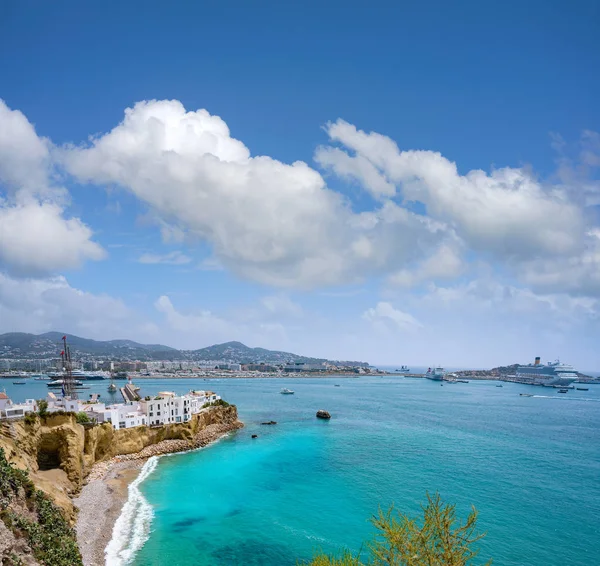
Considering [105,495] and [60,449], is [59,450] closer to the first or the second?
[60,449]

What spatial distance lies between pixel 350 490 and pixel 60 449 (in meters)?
30.6

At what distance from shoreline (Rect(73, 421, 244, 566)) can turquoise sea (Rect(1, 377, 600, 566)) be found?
1474 mm

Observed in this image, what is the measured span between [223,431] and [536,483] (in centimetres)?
4977

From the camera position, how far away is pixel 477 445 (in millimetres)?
66000

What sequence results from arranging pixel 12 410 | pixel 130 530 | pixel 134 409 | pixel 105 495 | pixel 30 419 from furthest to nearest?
1. pixel 134 409
2. pixel 12 410
3. pixel 30 419
4. pixel 105 495
5. pixel 130 530

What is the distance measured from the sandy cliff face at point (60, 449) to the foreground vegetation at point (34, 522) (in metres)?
3.46

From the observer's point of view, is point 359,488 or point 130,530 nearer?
point 130,530

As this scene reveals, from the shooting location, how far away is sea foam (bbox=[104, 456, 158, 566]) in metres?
29.2

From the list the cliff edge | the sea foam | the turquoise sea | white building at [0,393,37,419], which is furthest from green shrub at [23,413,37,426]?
the turquoise sea

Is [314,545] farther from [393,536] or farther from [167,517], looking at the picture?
[393,536]

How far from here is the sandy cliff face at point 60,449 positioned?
3362 cm

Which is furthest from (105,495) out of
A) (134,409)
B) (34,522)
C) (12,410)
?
(134,409)

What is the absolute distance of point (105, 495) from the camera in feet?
129

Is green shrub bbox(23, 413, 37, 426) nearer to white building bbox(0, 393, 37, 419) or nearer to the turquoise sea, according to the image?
white building bbox(0, 393, 37, 419)
